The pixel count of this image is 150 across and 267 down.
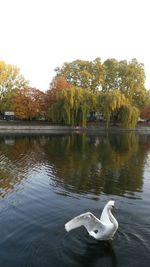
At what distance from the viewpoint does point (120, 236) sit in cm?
1048

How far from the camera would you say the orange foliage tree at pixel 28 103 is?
61469 mm

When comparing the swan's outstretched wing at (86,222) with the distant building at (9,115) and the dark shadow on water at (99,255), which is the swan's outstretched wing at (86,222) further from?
the distant building at (9,115)

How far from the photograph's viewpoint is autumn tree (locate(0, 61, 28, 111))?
219 ft

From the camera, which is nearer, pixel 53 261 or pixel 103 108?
pixel 53 261

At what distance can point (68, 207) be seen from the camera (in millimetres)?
13766

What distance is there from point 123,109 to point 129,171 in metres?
37.4

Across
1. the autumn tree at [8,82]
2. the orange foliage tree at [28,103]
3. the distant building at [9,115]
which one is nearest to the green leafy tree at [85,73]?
the orange foliage tree at [28,103]

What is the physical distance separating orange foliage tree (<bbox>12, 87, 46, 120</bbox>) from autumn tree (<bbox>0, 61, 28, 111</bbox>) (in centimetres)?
366

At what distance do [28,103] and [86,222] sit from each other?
176 feet

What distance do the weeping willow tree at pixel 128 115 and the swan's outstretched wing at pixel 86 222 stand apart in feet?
161

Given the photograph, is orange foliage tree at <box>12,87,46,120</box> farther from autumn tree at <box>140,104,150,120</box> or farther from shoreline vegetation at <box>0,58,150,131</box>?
autumn tree at <box>140,104,150,120</box>

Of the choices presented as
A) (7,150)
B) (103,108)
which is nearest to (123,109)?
(103,108)

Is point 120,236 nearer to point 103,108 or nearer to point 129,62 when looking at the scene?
point 103,108

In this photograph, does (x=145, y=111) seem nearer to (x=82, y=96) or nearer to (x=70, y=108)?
(x=82, y=96)
